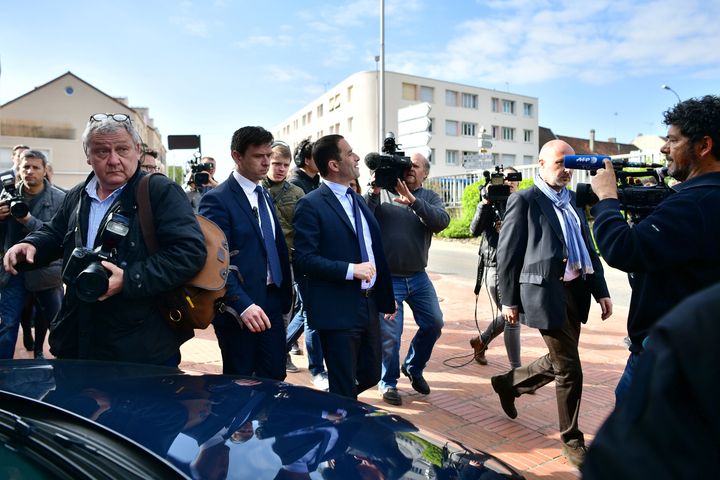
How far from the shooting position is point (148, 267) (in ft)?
7.63

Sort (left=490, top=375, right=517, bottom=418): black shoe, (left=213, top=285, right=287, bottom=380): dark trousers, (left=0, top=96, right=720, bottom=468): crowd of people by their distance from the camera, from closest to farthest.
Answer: (left=0, top=96, right=720, bottom=468): crowd of people < (left=213, top=285, right=287, bottom=380): dark trousers < (left=490, top=375, right=517, bottom=418): black shoe

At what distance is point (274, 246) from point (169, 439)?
6.33ft

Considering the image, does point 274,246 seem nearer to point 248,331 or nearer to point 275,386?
point 248,331

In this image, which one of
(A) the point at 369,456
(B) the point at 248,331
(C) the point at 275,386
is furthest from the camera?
(B) the point at 248,331

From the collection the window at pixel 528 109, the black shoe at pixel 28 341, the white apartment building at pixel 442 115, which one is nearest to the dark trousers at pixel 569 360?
the black shoe at pixel 28 341

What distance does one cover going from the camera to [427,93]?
54250 millimetres

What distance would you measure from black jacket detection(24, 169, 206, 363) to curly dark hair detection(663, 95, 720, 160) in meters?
2.13

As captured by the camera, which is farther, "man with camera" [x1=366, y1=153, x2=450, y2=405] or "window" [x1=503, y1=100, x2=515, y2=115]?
"window" [x1=503, y1=100, x2=515, y2=115]

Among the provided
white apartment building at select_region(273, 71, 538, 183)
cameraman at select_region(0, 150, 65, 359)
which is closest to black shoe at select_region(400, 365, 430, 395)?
cameraman at select_region(0, 150, 65, 359)

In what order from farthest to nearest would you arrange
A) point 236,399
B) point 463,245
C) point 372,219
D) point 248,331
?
point 463,245, point 372,219, point 248,331, point 236,399

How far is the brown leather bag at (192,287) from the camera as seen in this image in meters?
2.45

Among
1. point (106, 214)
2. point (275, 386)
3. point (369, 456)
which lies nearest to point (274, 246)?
point (106, 214)

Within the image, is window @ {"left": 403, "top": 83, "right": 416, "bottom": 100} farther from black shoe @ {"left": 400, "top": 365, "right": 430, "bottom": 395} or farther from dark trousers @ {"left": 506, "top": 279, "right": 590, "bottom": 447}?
dark trousers @ {"left": 506, "top": 279, "right": 590, "bottom": 447}

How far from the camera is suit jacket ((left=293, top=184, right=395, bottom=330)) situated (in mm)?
3199
